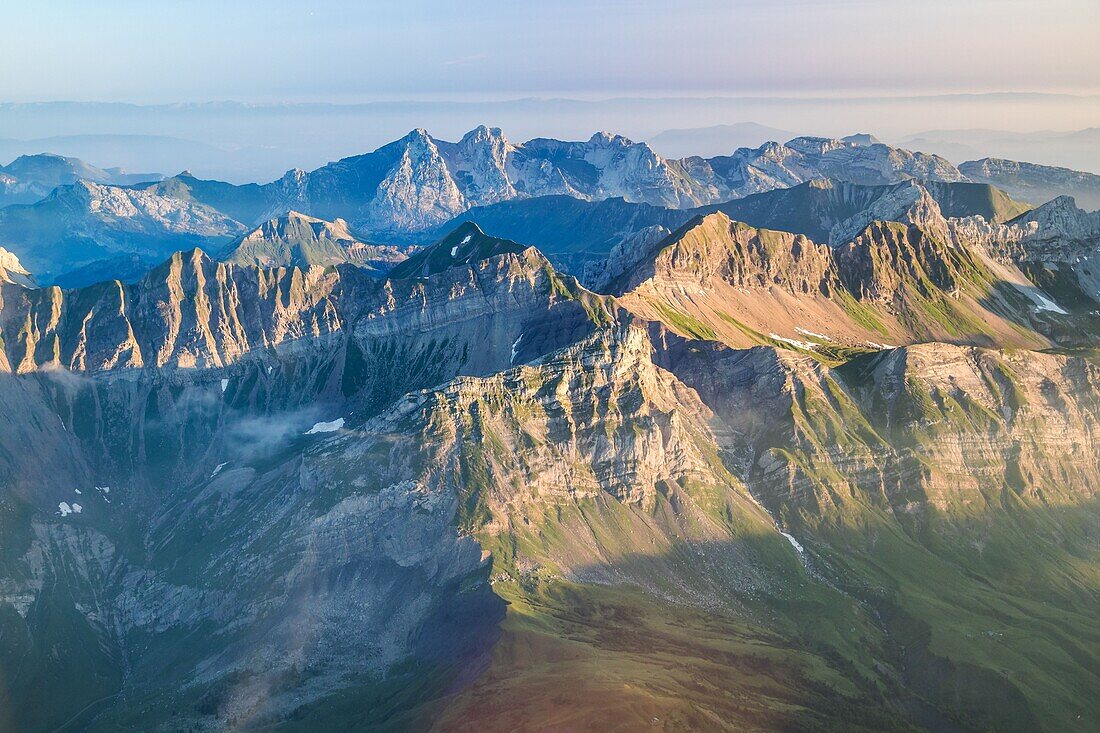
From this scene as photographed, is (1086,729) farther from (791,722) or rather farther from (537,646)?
(537,646)

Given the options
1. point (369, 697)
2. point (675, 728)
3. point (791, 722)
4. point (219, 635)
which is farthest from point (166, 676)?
point (791, 722)

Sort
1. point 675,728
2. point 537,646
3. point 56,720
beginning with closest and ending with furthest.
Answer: point 675,728
point 537,646
point 56,720

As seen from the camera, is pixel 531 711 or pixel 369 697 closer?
pixel 531 711

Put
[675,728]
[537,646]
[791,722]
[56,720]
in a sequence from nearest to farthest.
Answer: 1. [675,728]
2. [791,722]
3. [537,646]
4. [56,720]

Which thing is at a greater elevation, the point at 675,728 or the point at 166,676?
the point at 675,728

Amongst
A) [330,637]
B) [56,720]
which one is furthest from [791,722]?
[56,720]

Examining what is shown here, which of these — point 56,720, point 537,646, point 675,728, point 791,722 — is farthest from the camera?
point 56,720

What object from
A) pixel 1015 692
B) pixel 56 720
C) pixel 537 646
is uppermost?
pixel 537 646

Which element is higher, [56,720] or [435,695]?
[435,695]

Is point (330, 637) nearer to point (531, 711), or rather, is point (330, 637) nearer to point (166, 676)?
point (166, 676)
